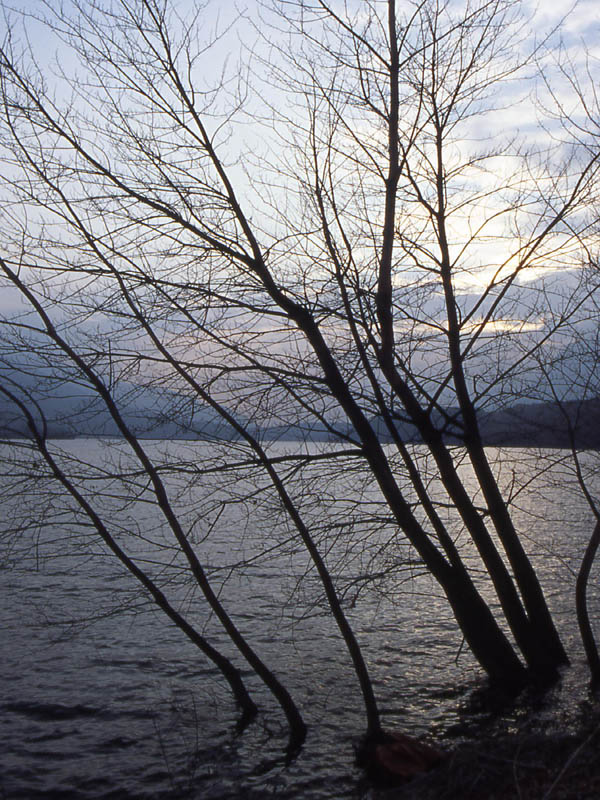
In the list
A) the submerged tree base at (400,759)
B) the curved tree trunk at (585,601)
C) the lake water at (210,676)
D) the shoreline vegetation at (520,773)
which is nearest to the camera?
the shoreline vegetation at (520,773)

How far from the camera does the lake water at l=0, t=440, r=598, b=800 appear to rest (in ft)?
33.0

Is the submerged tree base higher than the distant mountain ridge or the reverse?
the reverse

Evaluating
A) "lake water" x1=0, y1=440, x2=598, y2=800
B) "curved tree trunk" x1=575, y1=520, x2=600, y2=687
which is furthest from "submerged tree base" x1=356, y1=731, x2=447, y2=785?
"curved tree trunk" x1=575, y1=520, x2=600, y2=687

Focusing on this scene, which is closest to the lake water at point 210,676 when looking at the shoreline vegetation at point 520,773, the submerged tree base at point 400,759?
the submerged tree base at point 400,759

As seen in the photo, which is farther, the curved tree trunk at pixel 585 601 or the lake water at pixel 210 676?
the lake water at pixel 210 676

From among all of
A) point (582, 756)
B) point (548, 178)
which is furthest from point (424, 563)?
point (548, 178)

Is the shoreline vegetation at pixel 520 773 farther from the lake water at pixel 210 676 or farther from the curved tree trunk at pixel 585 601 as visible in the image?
the curved tree trunk at pixel 585 601

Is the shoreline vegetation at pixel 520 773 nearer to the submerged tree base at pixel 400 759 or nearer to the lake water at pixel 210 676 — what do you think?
the submerged tree base at pixel 400 759

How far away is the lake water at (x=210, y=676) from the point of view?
33.0 ft

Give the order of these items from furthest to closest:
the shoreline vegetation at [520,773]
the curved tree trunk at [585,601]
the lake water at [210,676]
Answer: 1. the lake water at [210,676]
2. the curved tree trunk at [585,601]
3. the shoreline vegetation at [520,773]

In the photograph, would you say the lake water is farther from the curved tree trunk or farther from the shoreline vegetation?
the shoreline vegetation

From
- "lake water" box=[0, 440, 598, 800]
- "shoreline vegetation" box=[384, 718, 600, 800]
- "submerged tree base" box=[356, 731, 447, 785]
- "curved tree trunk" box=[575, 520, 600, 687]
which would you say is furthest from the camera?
"lake water" box=[0, 440, 598, 800]

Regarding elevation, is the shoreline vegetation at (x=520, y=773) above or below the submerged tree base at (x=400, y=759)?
above

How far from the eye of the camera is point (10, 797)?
33.4ft
